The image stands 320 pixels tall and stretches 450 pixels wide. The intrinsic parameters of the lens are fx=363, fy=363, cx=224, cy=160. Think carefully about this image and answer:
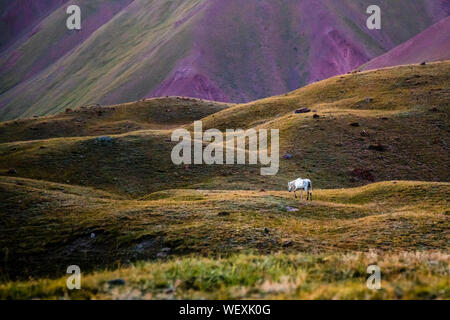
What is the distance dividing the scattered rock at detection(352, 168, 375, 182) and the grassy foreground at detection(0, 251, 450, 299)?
126 ft

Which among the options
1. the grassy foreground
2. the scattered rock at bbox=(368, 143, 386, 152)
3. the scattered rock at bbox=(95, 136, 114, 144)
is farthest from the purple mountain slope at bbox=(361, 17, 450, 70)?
the grassy foreground

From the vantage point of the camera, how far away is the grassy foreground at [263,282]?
332 inches

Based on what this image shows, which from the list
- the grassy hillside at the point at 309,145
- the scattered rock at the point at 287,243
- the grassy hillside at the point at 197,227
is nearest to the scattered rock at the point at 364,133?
the grassy hillside at the point at 309,145

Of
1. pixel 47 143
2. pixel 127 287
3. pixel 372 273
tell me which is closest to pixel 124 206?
Answer: pixel 127 287

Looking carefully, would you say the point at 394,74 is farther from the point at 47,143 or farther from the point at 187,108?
the point at 47,143

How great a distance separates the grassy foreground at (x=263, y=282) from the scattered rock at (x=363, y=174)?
3827 cm

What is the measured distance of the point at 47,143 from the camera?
56.9 metres

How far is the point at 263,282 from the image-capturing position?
9.34m

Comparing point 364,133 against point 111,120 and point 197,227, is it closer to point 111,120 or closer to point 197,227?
point 197,227

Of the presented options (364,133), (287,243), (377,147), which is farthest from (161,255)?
(364,133)

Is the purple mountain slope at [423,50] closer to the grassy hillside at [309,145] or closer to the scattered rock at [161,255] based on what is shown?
the grassy hillside at [309,145]

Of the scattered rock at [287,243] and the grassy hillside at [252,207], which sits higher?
the grassy hillside at [252,207]

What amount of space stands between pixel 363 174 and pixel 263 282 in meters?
43.2

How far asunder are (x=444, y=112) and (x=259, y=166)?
37718 mm
